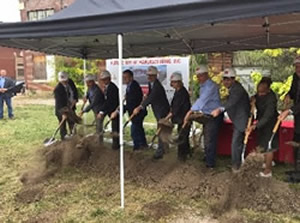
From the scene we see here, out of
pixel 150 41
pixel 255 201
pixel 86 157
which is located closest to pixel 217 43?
pixel 150 41

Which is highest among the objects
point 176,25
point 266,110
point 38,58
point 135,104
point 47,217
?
point 38,58

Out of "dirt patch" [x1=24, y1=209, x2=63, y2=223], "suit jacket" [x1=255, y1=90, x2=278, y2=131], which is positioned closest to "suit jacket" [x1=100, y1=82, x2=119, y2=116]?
"suit jacket" [x1=255, y1=90, x2=278, y2=131]

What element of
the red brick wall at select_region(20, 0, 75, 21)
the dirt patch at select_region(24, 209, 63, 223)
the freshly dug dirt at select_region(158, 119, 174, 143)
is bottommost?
the dirt patch at select_region(24, 209, 63, 223)

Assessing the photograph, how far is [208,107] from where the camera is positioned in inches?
221

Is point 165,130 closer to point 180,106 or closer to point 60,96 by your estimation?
point 180,106

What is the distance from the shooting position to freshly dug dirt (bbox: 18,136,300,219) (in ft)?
14.1

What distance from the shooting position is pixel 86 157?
626cm

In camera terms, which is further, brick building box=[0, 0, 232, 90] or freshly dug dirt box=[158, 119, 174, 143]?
brick building box=[0, 0, 232, 90]

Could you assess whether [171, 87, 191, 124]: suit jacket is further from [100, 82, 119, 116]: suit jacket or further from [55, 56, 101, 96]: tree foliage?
[55, 56, 101, 96]: tree foliage

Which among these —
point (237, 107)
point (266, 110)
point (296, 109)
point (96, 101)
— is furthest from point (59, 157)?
point (296, 109)

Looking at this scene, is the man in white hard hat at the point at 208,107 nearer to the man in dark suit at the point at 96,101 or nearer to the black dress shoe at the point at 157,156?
the black dress shoe at the point at 157,156

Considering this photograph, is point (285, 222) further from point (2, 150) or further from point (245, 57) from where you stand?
point (245, 57)

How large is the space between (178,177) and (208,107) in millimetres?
1178

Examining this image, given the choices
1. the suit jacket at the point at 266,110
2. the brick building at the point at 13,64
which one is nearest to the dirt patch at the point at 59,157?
the suit jacket at the point at 266,110
